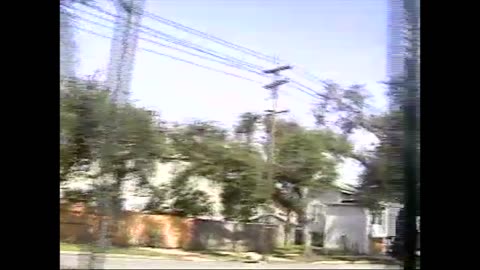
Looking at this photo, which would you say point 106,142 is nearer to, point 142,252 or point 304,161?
point 142,252

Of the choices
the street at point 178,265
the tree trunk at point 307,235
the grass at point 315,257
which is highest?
the tree trunk at point 307,235


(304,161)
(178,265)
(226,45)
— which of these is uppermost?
(226,45)

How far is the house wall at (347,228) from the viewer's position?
2.88 feet

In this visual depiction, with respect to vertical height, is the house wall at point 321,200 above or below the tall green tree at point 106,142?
below

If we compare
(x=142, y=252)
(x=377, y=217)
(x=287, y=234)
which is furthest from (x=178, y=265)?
(x=377, y=217)

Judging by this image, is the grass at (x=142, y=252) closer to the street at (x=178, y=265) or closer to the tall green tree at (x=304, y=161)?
the street at (x=178, y=265)

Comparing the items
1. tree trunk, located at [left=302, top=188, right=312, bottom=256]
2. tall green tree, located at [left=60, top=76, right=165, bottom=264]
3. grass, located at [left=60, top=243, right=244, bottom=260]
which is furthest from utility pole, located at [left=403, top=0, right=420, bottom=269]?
tall green tree, located at [left=60, top=76, right=165, bottom=264]

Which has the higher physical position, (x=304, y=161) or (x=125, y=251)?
(x=304, y=161)

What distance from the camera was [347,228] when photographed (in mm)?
881

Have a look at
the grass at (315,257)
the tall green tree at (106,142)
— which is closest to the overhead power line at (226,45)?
the tall green tree at (106,142)

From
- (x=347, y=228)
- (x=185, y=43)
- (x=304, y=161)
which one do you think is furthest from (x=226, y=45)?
(x=347, y=228)
